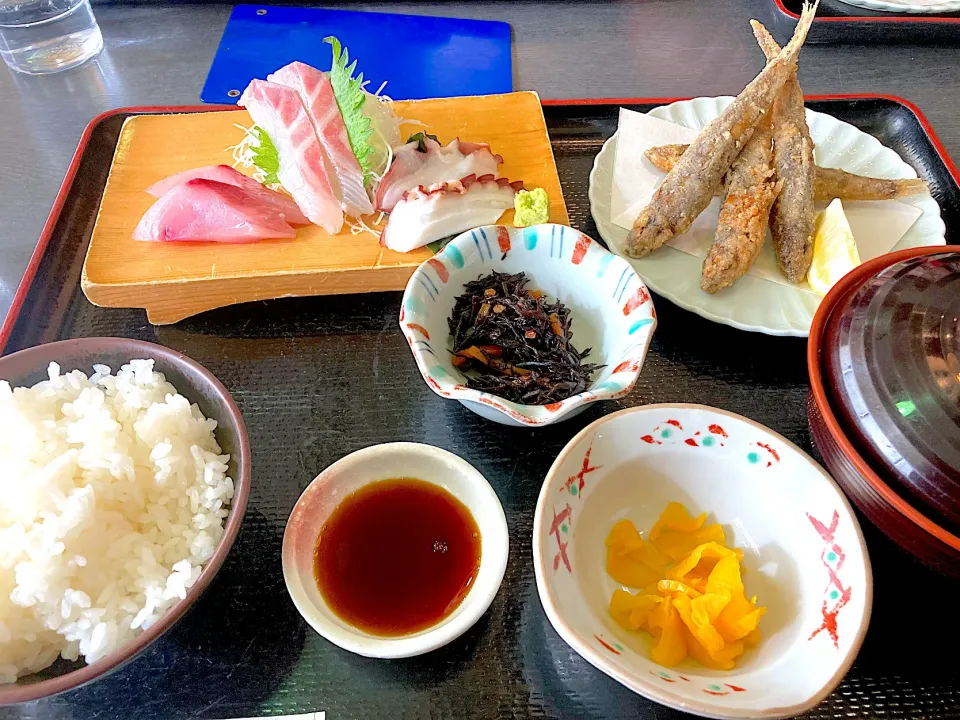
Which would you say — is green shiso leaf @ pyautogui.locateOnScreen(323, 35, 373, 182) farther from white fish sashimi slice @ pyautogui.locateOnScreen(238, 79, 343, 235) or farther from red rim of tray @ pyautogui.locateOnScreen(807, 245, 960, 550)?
red rim of tray @ pyautogui.locateOnScreen(807, 245, 960, 550)

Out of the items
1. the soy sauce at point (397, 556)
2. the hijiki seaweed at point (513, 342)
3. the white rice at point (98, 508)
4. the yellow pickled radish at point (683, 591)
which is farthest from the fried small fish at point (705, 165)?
the white rice at point (98, 508)

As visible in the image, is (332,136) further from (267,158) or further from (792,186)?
(792,186)

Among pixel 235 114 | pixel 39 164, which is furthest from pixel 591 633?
pixel 39 164

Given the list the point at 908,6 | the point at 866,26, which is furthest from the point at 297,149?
the point at 908,6

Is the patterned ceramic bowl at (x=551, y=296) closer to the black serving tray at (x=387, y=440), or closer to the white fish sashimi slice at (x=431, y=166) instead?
the black serving tray at (x=387, y=440)

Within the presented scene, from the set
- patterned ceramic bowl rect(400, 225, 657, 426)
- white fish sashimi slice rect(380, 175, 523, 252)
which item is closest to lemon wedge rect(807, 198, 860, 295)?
patterned ceramic bowl rect(400, 225, 657, 426)

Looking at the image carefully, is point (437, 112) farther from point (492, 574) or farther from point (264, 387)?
point (492, 574)
